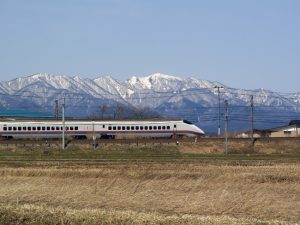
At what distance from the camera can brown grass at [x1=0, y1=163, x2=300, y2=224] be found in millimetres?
20312

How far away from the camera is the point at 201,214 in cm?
2105

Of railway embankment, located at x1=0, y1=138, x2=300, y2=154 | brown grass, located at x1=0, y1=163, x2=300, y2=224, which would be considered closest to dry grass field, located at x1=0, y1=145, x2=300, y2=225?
brown grass, located at x1=0, y1=163, x2=300, y2=224

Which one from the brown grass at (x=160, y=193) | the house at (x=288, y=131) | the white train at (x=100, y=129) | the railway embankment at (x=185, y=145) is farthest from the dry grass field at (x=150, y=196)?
the house at (x=288, y=131)

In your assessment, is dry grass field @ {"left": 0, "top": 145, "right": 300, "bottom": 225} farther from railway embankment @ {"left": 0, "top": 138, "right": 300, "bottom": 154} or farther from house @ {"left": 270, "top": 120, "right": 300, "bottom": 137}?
house @ {"left": 270, "top": 120, "right": 300, "bottom": 137}

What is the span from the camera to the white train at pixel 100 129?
83812 mm

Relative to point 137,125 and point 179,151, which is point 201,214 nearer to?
point 179,151

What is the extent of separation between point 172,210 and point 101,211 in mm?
3165

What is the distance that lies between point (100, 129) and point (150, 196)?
197 feet

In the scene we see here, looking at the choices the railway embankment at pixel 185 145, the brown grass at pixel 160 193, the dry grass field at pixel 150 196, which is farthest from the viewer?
the railway embankment at pixel 185 145

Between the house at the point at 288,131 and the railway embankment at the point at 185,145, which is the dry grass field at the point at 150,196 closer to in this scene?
the railway embankment at the point at 185,145

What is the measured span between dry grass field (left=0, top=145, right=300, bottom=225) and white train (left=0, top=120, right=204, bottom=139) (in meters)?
45.0

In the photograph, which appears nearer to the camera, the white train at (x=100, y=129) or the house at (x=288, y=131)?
the white train at (x=100, y=129)

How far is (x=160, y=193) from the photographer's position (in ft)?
89.2

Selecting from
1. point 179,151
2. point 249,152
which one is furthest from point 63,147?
point 249,152
